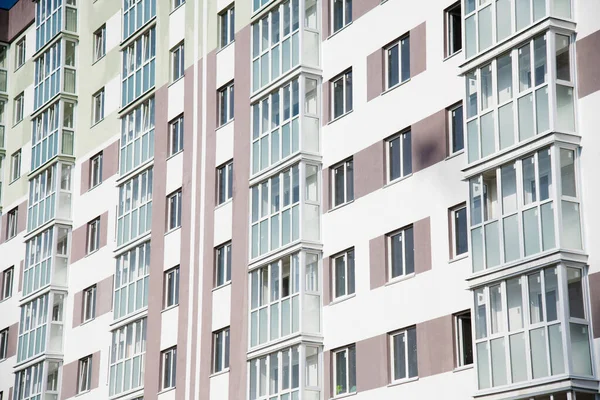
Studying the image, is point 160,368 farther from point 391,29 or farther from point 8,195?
point 8,195

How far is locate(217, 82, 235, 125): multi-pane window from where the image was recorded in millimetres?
38938

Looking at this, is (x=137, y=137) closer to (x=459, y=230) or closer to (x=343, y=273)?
(x=343, y=273)

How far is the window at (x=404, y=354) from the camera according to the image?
29594 millimetres

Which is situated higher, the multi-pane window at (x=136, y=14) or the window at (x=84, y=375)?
the multi-pane window at (x=136, y=14)

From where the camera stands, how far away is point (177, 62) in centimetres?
4253

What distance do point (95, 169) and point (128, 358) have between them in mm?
9115

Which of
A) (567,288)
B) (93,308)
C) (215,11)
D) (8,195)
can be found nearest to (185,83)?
(215,11)

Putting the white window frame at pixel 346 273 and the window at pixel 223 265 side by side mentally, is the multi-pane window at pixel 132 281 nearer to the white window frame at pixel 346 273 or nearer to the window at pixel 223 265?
the window at pixel 223 265

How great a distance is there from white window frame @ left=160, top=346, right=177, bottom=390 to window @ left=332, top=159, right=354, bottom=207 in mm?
8955

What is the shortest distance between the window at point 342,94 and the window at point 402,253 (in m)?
4.61

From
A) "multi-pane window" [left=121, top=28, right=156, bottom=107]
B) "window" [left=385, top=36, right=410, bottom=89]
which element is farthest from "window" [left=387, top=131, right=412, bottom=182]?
"multi-pane window" [left=121, top=28, right=156, bottom=107]

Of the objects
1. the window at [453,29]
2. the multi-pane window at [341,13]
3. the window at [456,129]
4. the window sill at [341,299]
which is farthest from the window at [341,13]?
the window sill at [341,299]

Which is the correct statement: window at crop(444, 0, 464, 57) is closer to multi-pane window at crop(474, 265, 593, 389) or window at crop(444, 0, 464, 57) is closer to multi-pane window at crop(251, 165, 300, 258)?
multi-pane window at crop(251, 165, 300, 258)

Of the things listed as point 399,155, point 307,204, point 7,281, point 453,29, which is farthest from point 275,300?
point 7,281
